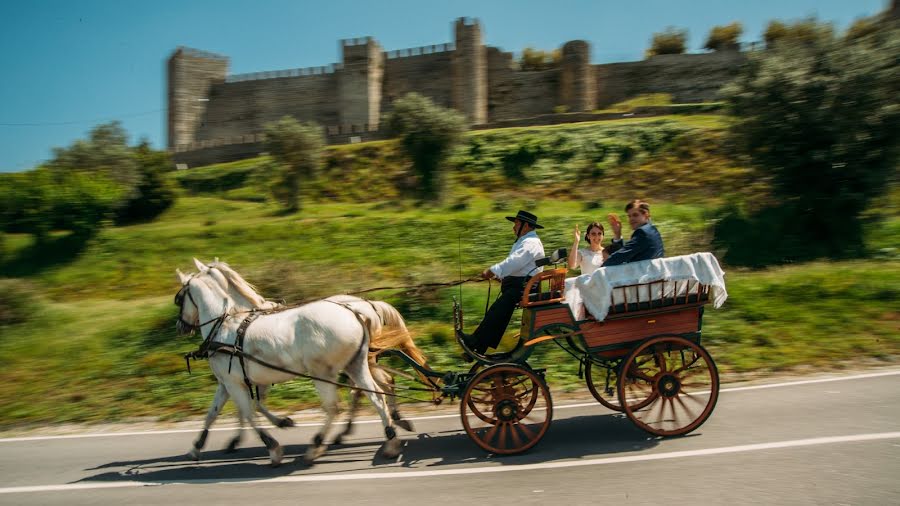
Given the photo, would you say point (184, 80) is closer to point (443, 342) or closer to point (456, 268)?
point (456, 268)

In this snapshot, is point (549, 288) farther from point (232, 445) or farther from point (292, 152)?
point (292, 152)

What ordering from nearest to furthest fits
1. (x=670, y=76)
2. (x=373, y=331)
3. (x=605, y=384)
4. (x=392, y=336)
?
A: (x=373, y=331)
(x=392, y=336)
(x=605, y=384)
(x=670, y=76)

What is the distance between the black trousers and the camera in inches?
263

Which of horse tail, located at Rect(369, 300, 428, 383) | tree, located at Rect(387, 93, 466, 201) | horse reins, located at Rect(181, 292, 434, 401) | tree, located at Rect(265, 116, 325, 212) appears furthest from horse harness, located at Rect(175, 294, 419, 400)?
tree, located at Rect(265, 116, 325, 212)

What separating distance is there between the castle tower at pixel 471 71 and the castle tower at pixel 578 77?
6.88 m

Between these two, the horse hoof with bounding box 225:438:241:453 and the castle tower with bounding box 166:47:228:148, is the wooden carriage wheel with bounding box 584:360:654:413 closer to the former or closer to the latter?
the horse hoof with bounding box 225:438:241:453

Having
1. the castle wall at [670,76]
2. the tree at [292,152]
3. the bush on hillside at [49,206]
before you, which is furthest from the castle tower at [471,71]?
the bush on hillside at [49,206]

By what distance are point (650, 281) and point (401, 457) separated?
2953mm

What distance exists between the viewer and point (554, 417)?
7328 mm

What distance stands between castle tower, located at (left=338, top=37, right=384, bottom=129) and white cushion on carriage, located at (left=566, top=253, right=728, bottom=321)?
184ft

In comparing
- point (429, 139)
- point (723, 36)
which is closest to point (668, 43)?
point (723, 36)

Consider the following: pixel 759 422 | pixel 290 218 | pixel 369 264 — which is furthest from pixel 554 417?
pixel 290 218

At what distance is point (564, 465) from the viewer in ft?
18.7

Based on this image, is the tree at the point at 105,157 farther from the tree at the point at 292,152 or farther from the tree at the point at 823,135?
the tree at the point at 823,135
